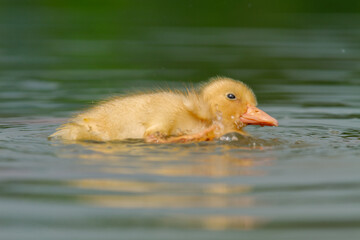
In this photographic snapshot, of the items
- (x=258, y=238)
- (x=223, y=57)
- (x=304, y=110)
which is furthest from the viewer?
(x=223, y=57)

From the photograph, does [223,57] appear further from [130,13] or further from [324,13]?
[324,13]

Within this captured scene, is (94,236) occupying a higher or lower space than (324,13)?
lower

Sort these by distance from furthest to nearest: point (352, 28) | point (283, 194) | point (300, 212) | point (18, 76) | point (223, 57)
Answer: point (352, 28)
point (223, 57)
point (18, 76)
point (283, 194)
point (300, 212)

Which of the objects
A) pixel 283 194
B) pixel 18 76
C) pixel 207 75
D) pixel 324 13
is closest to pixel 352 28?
pixel 324 13

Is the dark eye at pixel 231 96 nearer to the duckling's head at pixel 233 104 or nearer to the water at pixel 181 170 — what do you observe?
the duckling's head at pixel 233 104

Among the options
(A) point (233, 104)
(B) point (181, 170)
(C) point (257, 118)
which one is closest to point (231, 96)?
(A) point (233, 104)

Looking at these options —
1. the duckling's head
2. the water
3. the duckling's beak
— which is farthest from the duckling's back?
the duckling's beak

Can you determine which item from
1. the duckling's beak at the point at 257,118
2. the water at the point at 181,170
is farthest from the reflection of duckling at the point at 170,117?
the water at the point at 181,170
